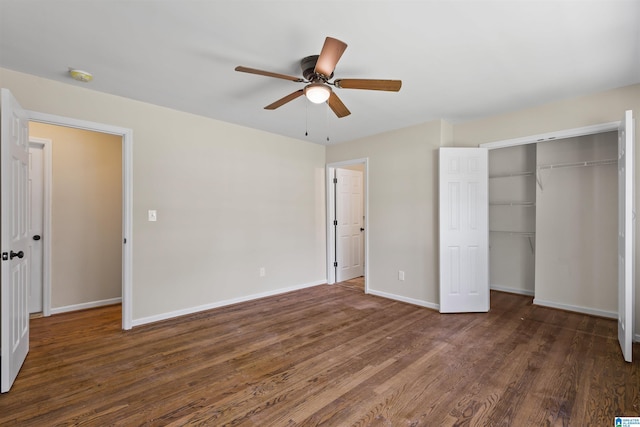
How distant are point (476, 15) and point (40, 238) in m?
4.99

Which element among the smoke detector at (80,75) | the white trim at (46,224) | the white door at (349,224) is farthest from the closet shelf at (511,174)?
the white trim at (46,224)

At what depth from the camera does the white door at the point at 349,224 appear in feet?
18.0

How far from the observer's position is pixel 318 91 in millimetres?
2311

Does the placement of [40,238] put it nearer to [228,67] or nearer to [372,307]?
[228,67]

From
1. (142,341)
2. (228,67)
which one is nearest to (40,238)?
(142,341)

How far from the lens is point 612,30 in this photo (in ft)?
6.79

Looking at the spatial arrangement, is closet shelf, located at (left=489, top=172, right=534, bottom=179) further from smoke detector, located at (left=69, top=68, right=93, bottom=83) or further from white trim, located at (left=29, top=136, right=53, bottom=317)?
white trim, located at (left=29, top=136, right=53, bottom=317)

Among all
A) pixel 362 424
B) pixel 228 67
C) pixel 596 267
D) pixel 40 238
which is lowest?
pixel 362 424

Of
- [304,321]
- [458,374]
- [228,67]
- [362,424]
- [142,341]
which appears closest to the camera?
[362,424]

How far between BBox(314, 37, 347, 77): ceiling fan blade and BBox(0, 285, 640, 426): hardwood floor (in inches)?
88.2

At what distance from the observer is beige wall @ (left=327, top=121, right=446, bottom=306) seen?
158 inches

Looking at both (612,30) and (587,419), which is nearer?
(587,419)

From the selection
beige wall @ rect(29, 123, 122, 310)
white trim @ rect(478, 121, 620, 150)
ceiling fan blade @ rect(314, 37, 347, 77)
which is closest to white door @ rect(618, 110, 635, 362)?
white trim @ rect(478, 121, 620, 150)

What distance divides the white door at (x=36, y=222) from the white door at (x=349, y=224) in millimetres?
4095
